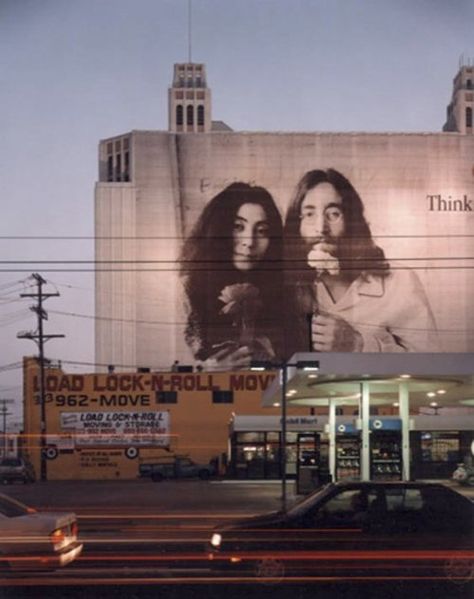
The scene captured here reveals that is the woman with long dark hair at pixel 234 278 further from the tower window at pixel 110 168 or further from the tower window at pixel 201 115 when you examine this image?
the tower window at pixel 110 168

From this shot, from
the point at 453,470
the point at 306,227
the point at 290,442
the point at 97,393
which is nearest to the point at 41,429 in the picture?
the point at 97,393

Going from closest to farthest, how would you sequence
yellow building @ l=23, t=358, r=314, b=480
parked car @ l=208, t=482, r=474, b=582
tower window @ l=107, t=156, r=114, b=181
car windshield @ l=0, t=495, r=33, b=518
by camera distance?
parked car @ l=208, t=482, r=474, b=582 < car windshield @ l=0, t=495, r=33, b=518 < yellow building @ l=23, t=358, r=314, b=480 < tower window @ l=107, t=156, r=114, b=181

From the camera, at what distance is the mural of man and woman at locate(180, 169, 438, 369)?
96562mm

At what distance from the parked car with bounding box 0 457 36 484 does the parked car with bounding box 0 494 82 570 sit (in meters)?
41.4

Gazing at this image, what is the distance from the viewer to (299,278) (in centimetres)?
9831

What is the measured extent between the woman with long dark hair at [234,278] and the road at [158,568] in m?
62.4

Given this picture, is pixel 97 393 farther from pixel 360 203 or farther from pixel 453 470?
pixel 360 203

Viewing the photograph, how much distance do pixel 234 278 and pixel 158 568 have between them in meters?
81.5

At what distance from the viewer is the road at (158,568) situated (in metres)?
14.0

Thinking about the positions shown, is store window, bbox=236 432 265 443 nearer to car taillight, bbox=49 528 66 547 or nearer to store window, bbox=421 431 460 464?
store window, bbox=421 431 460 464

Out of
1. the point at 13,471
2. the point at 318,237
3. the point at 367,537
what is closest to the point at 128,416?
the point at 13,471

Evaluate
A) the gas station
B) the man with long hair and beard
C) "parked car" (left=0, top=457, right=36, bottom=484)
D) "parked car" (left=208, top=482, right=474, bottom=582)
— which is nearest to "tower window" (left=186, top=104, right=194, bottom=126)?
the man with long hair and beard

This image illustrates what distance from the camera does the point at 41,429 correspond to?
2486 inches

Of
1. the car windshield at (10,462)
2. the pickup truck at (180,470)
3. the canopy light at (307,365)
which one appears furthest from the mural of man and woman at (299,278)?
the canopy light at (307,365)
